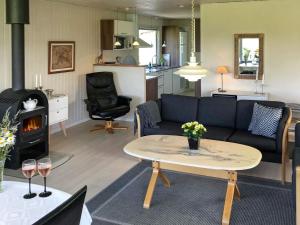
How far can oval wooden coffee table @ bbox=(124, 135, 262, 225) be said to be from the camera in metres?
3.34

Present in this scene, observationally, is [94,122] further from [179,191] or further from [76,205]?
[76,205]

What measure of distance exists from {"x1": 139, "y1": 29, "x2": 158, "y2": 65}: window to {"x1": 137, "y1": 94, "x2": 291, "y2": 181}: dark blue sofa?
205 inches

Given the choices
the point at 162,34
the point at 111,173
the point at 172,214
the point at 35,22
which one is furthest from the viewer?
the point at 162,34

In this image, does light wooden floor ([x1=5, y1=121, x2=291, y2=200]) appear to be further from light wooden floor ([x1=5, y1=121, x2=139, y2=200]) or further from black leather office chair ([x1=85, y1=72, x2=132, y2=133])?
black leather office chair ([x1=85, y1=72, x2=132, y2=133])

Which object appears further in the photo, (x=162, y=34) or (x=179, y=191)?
(x=162, y=34)

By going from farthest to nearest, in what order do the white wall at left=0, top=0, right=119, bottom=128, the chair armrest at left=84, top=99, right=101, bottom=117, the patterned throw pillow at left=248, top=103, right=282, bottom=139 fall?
the chair armrest at left=84, top=99, right=101, bottom=117 → the white wall at left=0, top=0, right=119, bottom=128 → the patterned throw pillow at left=248, top=103, right=282, bottom=139

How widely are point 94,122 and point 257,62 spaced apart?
357 cm

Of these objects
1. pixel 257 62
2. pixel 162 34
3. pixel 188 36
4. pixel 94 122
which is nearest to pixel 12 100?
pixel 94 122

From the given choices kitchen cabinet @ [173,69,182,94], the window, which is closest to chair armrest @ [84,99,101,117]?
the window

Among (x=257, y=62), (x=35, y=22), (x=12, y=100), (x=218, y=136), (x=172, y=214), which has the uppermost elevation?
(x=35, y=22)

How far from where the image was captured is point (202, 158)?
139 inches

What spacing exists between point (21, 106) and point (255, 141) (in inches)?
122

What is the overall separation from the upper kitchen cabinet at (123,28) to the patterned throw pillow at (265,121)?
4366 millimetres

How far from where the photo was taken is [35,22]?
612 cm
